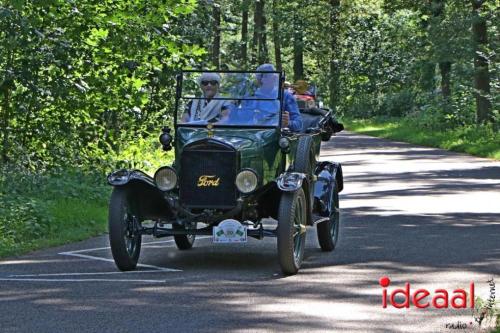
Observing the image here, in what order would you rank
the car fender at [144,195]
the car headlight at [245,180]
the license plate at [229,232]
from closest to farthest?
the license plate at [229,232] → the car headlight at [245,180] → the car fender at [144,195]

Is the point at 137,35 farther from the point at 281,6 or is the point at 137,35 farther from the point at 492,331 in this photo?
the point at 281,6

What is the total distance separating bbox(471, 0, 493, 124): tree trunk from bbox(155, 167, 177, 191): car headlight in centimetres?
2581

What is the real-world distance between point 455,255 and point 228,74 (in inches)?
123

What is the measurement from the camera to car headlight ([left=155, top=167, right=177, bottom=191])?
12586mm

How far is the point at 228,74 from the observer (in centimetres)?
1406

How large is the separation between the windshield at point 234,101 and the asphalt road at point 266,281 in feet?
4.77

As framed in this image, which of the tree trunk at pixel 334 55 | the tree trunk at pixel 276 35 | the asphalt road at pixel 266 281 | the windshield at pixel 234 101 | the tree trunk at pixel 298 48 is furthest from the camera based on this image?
the tree trunk at pixel 334 55

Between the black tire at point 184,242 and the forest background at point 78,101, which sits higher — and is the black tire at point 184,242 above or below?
below

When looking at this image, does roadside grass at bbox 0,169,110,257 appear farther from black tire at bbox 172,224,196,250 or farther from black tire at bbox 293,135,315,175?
black tire at bbox 293,135,315,175

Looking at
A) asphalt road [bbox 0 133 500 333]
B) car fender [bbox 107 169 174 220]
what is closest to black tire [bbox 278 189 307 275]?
asphalt road [bbox 0 133 500 333]

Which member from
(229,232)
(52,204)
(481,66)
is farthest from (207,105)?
(481,66)

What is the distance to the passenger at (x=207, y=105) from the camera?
13.6 metres

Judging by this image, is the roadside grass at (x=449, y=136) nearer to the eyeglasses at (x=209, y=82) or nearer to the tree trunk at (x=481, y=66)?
the tree trunk at (x=481, y=66)

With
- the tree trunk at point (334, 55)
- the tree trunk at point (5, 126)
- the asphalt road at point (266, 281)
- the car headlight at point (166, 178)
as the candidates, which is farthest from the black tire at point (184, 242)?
the tree trunk at point (334, 55)
